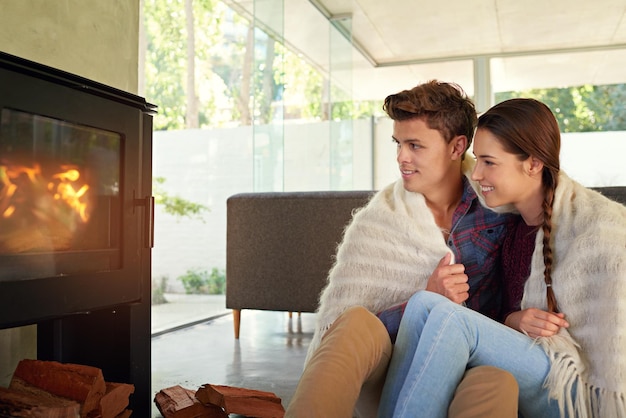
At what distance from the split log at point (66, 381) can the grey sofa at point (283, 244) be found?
1.68 m

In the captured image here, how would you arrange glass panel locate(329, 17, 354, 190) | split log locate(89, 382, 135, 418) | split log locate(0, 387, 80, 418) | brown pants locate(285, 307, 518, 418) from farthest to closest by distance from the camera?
glass panel locate(329, 17, 354, 190)
split log locate(89, 382, 135, 418)
split log locate(0, 387, 80, 418)
brown pants locate(285, 307, 518, 418)

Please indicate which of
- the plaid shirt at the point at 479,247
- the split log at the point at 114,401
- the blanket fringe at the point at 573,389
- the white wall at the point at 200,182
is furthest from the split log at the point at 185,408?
the white wall at the point at 200,182

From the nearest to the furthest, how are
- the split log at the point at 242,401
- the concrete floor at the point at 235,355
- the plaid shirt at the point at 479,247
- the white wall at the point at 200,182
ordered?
the plaid shirt at the point at 479,247 → the split log at the point at 242,401 → the concrete floor at the point at 235,355 → the white wall at the point at 200,182

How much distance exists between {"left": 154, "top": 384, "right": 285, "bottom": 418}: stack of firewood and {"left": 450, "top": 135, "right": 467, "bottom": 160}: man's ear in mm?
888

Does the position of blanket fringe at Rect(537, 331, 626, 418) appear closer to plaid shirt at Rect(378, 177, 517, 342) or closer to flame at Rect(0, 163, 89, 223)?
plaid shirt at Rect(378, 177, 517, 342)

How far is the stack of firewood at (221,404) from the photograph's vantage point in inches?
75.3

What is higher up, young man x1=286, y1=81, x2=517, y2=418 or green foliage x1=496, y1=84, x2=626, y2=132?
green foliage x1=496, y1=84, x2=626, y2=132

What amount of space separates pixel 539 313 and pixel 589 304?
0.10m

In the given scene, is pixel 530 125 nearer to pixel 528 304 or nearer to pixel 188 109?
pixel 528 304

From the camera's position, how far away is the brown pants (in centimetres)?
128

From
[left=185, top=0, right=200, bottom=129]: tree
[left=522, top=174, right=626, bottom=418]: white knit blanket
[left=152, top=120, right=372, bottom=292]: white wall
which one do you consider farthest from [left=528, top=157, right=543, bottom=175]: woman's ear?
[left=185, top=0, right=200, bottom=129]: tree

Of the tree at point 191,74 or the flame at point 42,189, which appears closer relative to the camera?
the flame at point 42,189

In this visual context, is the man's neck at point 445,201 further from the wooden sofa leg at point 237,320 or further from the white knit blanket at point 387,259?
the wooden sofa leg at point 237,320

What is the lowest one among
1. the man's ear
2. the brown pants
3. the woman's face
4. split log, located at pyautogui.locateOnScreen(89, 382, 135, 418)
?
split log, located at pyautogui.locateOnScreen(89, 382, 135, 418)
